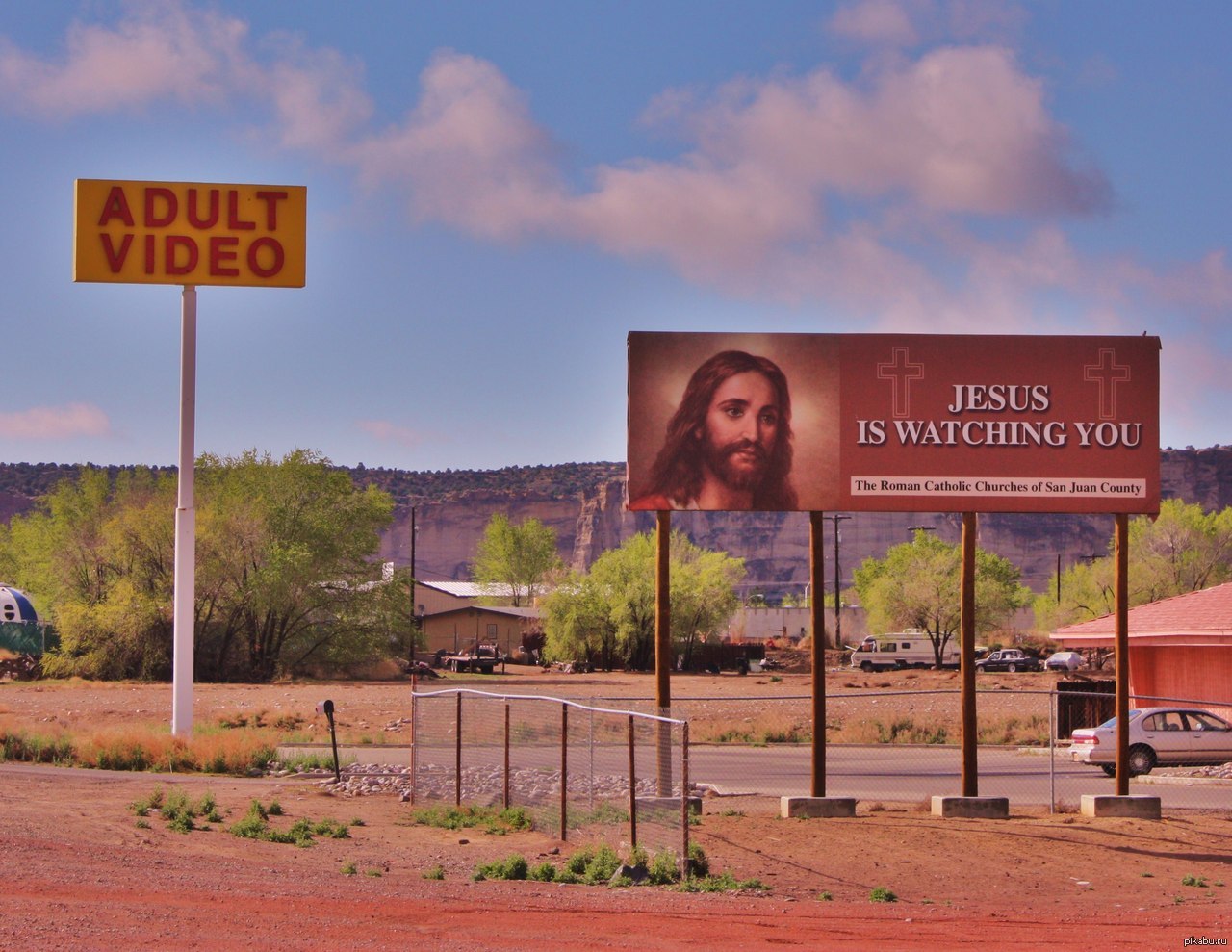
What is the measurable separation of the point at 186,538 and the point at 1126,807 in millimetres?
17992

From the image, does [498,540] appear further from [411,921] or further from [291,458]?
[411,921]

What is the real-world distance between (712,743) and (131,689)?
2871 centimetres

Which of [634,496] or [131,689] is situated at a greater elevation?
[634,496]

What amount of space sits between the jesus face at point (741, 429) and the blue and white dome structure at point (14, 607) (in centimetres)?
6762

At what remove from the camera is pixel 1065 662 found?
3135 inches

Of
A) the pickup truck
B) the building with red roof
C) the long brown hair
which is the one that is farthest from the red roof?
the pickup truck

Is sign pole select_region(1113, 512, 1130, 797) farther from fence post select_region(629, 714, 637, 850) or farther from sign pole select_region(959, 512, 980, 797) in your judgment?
fence post select_region(629, 714, 637, 850)

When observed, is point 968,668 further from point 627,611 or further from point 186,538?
point 627,611

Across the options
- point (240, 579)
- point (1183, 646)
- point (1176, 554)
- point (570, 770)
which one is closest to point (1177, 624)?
point (1183, 646)

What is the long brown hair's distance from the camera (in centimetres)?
1778

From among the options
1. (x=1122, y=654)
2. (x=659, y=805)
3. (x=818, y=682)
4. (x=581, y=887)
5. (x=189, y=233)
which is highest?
(x=189, y=233)

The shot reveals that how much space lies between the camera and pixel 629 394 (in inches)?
704

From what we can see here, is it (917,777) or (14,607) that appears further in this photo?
(14,607)

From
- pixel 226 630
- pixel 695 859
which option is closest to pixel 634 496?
pixel 695 859
